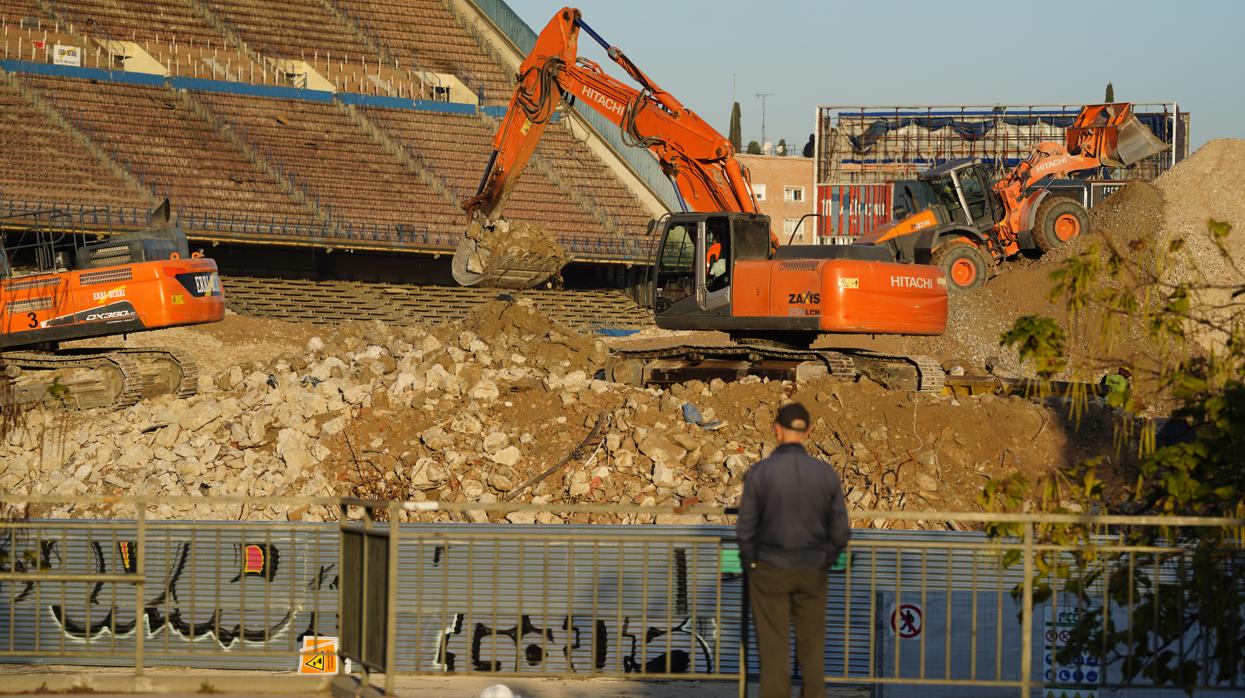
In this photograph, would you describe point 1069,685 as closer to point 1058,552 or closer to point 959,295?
point 1058,552

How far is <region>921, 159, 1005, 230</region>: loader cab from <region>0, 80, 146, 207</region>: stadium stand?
20.9 metres

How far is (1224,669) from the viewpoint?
321 inches

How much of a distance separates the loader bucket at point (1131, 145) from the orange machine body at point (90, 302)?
757 inches

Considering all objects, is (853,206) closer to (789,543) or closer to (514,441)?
(514,441)

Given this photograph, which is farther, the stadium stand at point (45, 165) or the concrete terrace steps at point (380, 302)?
the concrete terrace steps at point (380, 302)

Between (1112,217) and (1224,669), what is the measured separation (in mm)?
30239

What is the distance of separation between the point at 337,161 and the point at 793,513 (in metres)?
38.5

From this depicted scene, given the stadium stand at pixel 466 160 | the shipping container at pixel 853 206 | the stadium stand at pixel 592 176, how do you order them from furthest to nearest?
the shipping container at pixel 853 206, the stadium stand at pixel 592 176, the stadium stand at pixel 466 160

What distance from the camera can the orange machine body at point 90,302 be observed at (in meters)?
22.9

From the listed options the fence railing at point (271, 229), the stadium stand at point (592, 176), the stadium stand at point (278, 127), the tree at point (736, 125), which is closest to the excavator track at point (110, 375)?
the fence railing at point (271, 229)

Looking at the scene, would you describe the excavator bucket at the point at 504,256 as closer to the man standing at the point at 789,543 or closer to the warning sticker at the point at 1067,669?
the warning sticker at the point at 1067,669

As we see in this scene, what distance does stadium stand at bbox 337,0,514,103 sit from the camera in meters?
50.3

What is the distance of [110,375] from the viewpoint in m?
23.4

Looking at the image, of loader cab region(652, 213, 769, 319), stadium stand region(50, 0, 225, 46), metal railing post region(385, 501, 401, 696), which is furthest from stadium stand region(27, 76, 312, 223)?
metal railing post region(385, 501, 401, 696)
